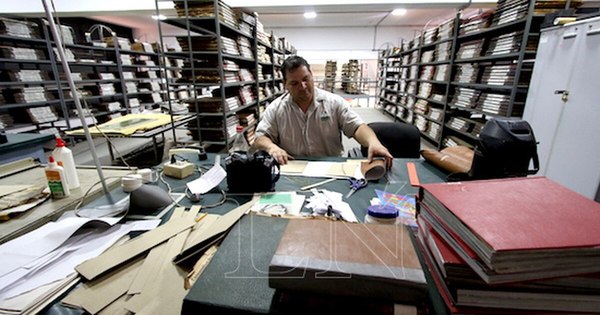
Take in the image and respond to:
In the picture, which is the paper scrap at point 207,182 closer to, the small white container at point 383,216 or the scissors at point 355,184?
the scissors at point 355,184

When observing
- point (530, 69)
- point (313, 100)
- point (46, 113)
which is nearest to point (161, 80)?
point (46, 113)

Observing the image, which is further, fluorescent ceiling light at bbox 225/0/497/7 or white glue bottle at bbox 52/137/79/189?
fluorescent ceiling light at bbox 225/0/497/7

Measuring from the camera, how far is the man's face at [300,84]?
69.8 inches

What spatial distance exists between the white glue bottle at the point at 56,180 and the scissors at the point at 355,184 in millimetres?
1120

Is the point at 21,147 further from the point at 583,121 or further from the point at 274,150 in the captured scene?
the point at 583,121

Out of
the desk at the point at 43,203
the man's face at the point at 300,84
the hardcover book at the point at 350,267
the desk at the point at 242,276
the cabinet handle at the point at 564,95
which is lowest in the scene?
the desk at the point at 43,203

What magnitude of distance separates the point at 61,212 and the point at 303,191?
2.97 feet

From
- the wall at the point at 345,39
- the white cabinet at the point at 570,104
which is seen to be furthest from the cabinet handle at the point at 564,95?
the wall at the point at 345,39

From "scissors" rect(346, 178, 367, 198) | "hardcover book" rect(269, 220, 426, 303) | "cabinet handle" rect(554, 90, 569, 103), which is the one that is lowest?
"scissors" rect(346, 178, 367, 198)

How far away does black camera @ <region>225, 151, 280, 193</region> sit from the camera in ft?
3.61

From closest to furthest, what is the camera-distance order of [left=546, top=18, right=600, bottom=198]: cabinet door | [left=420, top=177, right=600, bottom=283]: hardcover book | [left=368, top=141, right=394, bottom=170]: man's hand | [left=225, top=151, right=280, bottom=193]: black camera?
[left=420, top=177, right=600, bottom=283]: hardcover book
[left=225, top=151, right=280, bottom=193]: black camera
[left=368, top=141, right=394, bottom=170]: man's hand
[left=546, top=18, right=600, bottom=198]: cabinet door

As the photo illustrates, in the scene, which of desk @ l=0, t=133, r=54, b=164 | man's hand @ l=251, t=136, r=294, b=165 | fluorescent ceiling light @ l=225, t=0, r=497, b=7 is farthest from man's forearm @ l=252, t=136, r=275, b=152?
fluorescent ceiling light @ l=225, t=0, r=497, b=7

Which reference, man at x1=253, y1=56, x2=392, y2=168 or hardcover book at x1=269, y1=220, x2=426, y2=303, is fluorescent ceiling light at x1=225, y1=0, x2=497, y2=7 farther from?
hardcover book at x1=269, y1=220, x2=426, y2=303

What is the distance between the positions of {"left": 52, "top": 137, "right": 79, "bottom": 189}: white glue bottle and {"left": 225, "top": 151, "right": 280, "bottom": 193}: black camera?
2.06 feet
